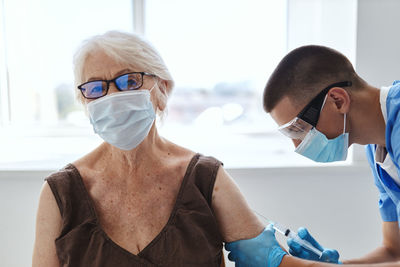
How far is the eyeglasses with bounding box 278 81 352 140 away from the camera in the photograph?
3.73 feet

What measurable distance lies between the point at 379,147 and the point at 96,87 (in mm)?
1032

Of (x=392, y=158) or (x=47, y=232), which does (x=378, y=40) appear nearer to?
(x=392, y=158)

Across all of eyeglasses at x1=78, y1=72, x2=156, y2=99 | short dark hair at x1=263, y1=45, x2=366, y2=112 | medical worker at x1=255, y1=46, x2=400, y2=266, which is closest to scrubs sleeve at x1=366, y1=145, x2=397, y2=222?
medical worker at x1=255, y1=46, x2=400, y2=266

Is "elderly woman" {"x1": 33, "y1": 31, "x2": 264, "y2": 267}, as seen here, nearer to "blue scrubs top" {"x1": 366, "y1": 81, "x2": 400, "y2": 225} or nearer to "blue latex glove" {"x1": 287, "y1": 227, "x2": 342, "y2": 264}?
"blue latex glove" {"x1": 287, "y1": 227, "x2": 342, "y2": 264}

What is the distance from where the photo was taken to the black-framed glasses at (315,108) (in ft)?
3.72

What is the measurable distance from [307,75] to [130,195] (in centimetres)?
75

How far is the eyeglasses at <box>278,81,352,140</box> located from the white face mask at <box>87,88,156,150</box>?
492 mm

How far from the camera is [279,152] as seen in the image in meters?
2.09

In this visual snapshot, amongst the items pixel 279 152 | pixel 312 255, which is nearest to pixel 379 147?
pixel 312 255

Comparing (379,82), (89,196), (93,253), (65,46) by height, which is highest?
(65,46)

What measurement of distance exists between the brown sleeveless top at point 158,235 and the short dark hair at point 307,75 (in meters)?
0.38

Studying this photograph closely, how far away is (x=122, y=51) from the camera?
1199 mm

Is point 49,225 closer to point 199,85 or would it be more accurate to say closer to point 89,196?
point 89,196

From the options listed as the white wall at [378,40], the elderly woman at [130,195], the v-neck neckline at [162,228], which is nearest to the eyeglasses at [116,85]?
the elderly woman at [130,195]
